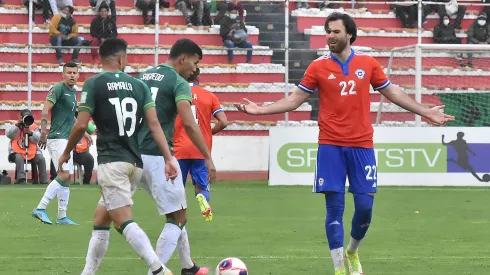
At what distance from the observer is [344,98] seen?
9.69 meters

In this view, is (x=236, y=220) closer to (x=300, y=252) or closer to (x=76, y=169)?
(x=300, y=252)

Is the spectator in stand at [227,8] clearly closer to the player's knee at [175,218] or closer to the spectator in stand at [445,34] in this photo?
the spectator in stand at [445,34]

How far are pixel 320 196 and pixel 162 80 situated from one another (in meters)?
11.5

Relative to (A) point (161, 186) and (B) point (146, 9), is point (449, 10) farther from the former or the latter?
(A) point (161, 186)

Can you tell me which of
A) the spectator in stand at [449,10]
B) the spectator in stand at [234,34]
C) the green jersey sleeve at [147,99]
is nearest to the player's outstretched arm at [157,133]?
the green jersey sleeve at [147,99]

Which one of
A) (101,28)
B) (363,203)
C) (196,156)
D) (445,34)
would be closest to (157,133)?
(363,203)

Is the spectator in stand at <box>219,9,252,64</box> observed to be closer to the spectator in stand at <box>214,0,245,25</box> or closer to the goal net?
the spectator in stand at <box>214,0,245,25</box>

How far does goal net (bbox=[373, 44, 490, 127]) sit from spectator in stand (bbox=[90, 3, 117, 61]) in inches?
281

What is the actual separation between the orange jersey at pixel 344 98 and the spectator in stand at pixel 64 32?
61.7 feet

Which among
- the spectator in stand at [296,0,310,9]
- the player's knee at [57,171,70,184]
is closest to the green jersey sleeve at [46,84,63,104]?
the player's knee at [57,171,70,184]

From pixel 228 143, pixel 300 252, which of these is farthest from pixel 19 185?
pixel 300 252

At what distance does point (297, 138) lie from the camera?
912 inches

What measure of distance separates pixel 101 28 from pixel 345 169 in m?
19.4

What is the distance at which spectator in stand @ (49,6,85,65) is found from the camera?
27.8 meters
